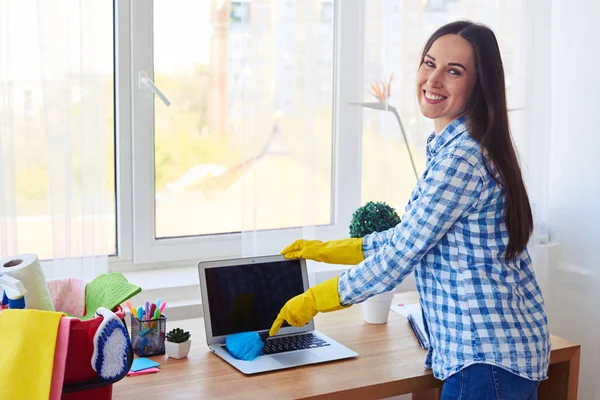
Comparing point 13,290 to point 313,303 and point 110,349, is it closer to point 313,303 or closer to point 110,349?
point 110,349

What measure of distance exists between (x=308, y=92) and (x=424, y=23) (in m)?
0.48

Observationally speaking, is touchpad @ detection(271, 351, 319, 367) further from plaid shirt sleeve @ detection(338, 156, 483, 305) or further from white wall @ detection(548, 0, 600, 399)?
white wall @ detection(548, 0, 600, 399)

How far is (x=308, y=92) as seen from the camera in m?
2.24

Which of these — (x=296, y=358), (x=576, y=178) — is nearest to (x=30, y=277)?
(x=296, y=358)

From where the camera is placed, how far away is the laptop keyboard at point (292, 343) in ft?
5.70

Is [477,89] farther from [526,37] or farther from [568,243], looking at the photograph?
[568,243]

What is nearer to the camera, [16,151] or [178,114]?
[16,151]

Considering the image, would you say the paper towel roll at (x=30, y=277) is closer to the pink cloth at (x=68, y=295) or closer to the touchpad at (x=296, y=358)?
the pink cloth at (x=68, y=295)

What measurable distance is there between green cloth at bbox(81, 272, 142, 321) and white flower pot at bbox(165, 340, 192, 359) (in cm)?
21

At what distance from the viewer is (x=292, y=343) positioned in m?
1.78

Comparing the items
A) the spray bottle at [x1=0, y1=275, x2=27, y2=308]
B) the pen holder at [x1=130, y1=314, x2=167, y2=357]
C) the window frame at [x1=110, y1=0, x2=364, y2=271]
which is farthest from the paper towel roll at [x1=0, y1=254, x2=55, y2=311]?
the window frame at [x1=110, y1=0, x2=364, y2=271]

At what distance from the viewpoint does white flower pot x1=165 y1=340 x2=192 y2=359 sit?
66.1 inches

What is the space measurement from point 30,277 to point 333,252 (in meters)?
0.67

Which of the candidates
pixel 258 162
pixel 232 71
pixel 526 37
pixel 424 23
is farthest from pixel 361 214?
pixel 526 37
